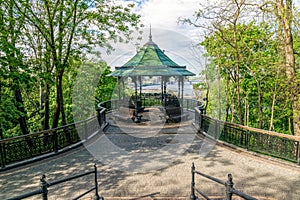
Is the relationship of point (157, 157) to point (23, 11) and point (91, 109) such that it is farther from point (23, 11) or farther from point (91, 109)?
point (91, 109)

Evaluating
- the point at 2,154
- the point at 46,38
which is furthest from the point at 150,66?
the point at 2,154

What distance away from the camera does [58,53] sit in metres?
9.18

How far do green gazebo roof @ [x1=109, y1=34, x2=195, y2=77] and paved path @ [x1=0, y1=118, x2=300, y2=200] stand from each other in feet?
15.0

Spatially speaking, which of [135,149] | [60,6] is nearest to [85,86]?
[60,6]

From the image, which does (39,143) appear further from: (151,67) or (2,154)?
(151,67)

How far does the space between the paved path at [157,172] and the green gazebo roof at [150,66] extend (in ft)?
15.0

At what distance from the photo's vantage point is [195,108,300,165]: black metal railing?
6.32 meters

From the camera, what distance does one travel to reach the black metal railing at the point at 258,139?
6324mm

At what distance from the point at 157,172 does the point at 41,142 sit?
14.5ft

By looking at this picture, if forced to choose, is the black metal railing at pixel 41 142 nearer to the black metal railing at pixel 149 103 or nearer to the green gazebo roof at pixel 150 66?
the green gazebo roof at pixel 150 66

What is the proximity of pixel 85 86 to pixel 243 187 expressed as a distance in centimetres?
2298

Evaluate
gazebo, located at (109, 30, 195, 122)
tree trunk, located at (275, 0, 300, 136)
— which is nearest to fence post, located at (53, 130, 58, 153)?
gazebo, located at (109, 30, 195, 122)

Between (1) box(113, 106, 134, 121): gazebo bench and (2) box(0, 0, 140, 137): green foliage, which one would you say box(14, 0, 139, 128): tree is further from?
(1) box(113, 106, 134, 121): gazebo bench

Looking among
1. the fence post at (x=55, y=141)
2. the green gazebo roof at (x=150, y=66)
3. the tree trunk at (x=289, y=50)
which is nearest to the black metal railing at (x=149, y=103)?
the green gazebo roof at (x=150, y=66)
